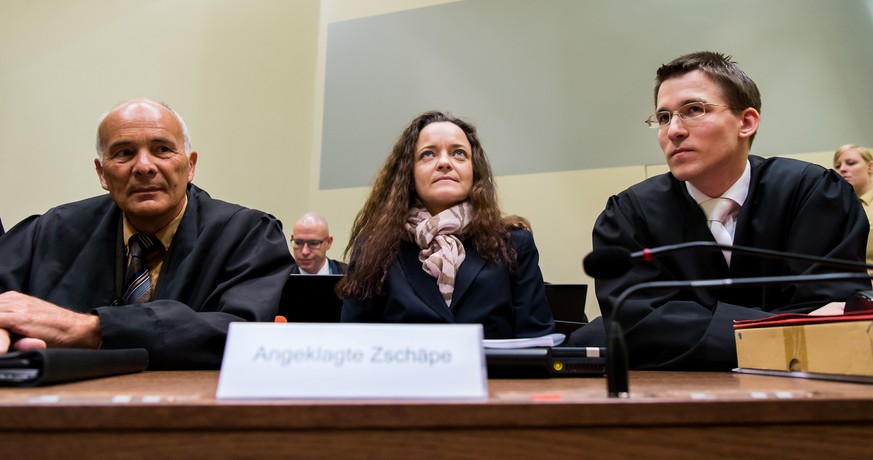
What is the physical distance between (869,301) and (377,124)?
427 centimetres

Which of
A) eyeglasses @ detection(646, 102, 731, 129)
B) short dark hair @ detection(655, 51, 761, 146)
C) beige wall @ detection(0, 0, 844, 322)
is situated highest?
beige wall @ detection(0, 0, 844, 322)

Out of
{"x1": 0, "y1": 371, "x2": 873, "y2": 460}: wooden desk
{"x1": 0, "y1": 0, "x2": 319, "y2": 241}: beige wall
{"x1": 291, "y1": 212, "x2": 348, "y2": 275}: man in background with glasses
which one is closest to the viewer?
{"x1": 0, "y1": 371, "x2": 873, "y2": 460}: wooden desk

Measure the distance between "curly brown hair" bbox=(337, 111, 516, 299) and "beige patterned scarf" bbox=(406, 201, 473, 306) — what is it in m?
0.04

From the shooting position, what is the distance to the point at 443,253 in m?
2.04

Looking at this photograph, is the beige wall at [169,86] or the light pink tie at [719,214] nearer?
the light pink tie at [719,214]

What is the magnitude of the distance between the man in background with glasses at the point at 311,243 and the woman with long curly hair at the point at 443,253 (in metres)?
2.58

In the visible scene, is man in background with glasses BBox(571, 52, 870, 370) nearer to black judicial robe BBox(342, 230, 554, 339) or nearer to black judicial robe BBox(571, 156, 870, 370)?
black judicial robe BBox(571, 156, 870, 370)

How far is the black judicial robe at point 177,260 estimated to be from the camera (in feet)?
6.00

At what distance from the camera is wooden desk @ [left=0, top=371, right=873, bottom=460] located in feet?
2.13

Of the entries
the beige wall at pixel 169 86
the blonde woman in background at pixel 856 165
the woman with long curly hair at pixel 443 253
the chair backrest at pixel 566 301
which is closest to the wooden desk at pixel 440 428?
the woman with long curly hair at pixel 443 253

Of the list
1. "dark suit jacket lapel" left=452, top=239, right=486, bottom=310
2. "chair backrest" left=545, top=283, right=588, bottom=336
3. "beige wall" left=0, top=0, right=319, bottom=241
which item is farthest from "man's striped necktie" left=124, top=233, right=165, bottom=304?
"beige wall" left=0, top=0, right=319, bottom=241

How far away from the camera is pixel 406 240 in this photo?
7.20 feet

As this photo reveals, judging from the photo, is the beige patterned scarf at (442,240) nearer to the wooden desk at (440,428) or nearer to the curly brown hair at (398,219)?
the curly brown hair at (398,219)

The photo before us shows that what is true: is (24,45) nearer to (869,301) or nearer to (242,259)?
(242,259)
